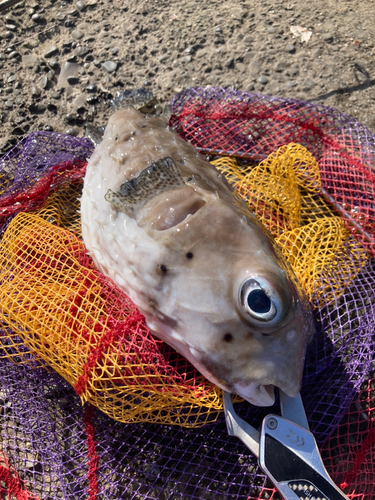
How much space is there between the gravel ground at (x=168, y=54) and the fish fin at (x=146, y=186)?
8.38 feet

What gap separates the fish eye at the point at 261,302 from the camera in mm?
2383

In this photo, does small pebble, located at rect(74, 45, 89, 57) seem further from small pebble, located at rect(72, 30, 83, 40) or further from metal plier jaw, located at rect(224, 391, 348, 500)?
metal plier jaw, located at rect(224, 391, 348, 500)

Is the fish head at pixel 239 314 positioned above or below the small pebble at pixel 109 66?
below

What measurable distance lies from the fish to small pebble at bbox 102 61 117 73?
3193 millimetres

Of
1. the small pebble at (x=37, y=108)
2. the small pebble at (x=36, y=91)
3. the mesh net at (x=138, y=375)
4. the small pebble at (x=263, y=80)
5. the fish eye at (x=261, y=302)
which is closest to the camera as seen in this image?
the fish eye at (x=261, y=302)

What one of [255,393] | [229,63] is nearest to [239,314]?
[255,393]

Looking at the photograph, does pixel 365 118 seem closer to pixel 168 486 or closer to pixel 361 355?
pixel 361 355

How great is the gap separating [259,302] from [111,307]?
1308 mm

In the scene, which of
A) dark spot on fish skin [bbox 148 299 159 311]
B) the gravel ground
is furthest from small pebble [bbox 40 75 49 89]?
dark spot on fish skin [bbox 148 299 159 311]

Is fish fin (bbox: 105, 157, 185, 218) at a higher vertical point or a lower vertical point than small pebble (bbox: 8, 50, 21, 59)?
lower

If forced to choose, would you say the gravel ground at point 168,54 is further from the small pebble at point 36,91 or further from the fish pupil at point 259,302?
the fish pupil at point 259,302

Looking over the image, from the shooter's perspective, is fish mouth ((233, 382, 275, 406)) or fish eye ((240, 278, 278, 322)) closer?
fish eye ((240, 278, 278, 322))

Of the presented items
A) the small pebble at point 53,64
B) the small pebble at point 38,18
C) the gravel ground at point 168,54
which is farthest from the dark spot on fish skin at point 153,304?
the small pebble at point 38,18

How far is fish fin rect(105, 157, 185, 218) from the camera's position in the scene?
9.78ft
